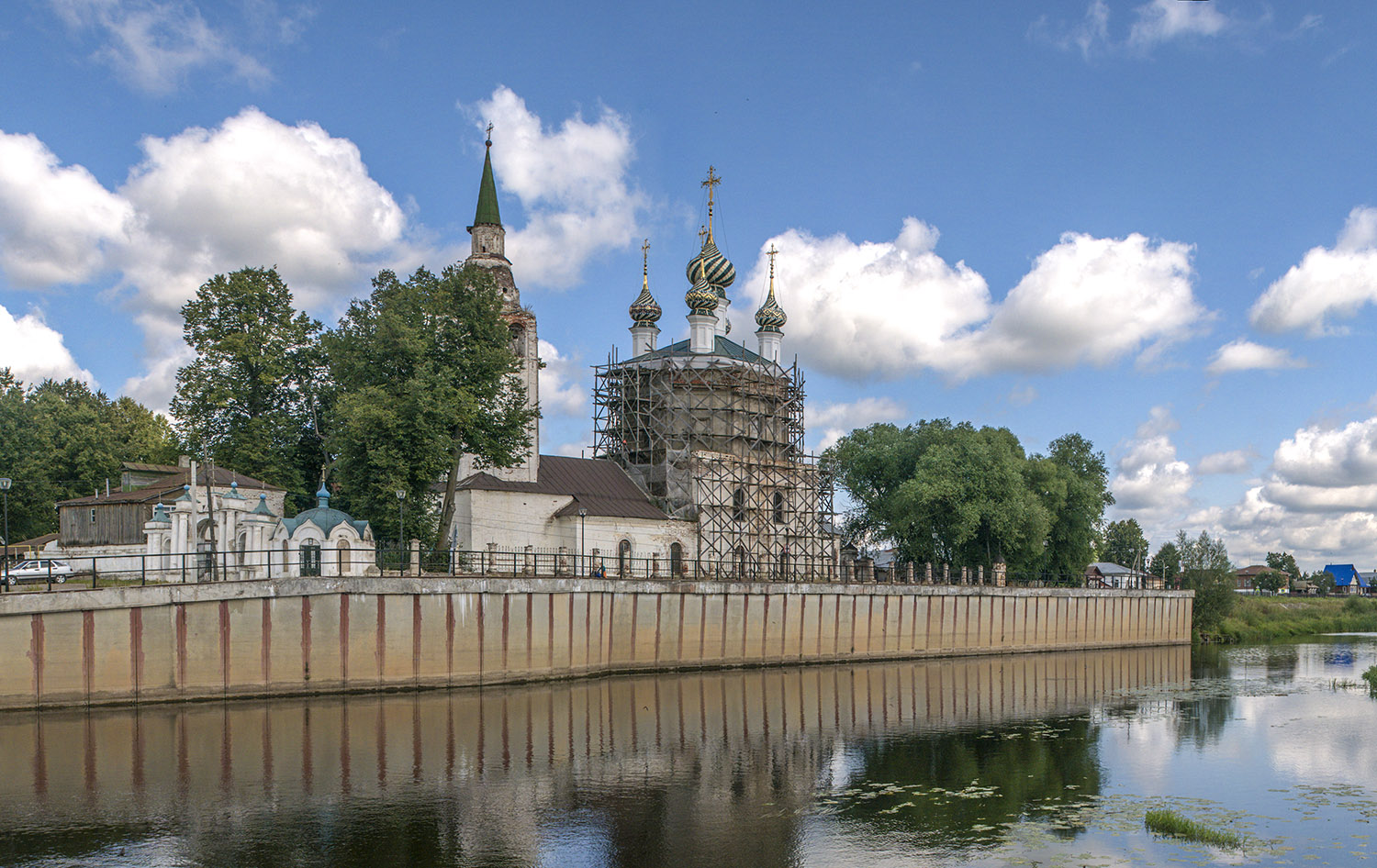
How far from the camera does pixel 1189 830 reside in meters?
18.5

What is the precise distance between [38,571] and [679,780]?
32634mm

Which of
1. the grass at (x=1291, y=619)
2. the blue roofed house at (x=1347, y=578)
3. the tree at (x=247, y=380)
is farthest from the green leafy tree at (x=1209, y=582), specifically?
the blue roofed house at (x=1347, y=578)

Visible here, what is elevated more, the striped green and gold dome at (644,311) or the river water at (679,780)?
the striped green and gold dome at (644,311)

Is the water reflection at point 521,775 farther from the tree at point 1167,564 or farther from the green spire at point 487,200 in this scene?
the tree at point 1167,564

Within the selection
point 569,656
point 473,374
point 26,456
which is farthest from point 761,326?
point 26,456

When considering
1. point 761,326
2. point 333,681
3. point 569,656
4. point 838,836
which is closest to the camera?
point 838,836

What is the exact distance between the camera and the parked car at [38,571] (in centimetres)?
3888

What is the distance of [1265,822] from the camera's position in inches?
772

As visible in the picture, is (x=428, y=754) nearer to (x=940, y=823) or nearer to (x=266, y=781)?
(x=266, y=781)

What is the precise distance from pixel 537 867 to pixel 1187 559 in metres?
73.2

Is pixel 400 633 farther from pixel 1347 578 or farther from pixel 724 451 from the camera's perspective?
pixel 1347 578

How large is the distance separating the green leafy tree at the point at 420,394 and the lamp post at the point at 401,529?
0.24 metres

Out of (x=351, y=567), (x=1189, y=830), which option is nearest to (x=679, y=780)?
(x=1189, y=830)

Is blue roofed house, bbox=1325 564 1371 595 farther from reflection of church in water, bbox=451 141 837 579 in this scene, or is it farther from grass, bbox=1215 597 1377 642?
reflection of church in water, bbox=451 141 837 579
